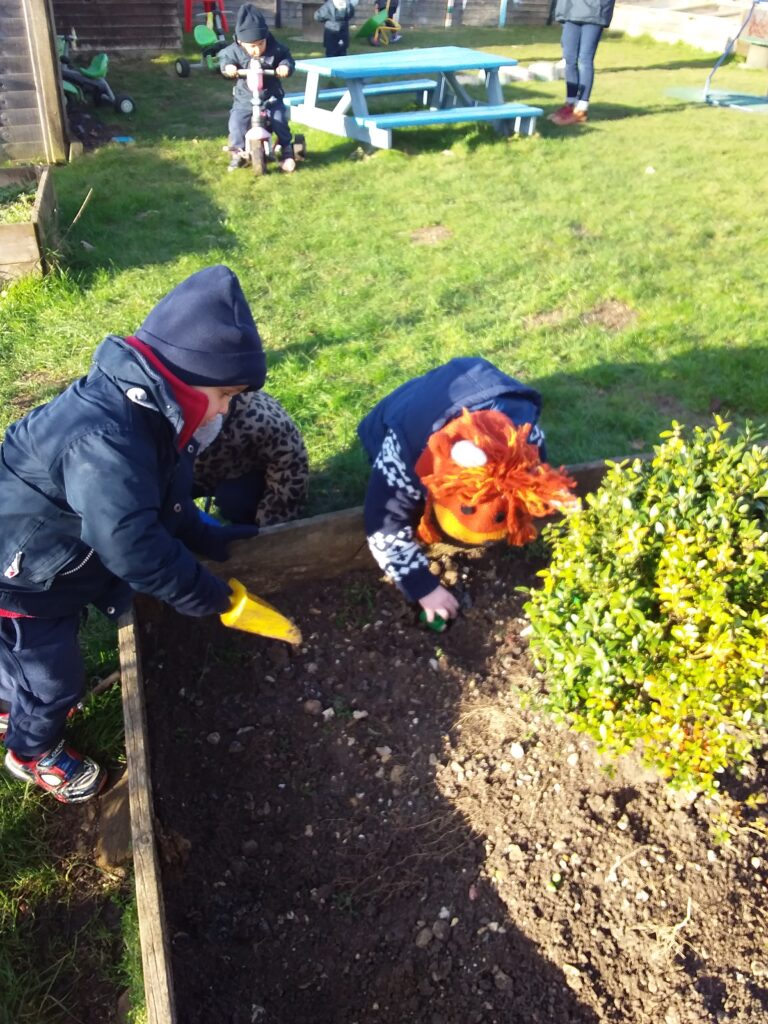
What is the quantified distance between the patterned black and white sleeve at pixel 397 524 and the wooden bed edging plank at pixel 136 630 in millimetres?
232

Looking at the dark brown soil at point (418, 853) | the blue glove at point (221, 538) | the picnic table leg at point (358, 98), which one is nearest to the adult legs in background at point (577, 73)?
the picnic table leg at point (358, 98)

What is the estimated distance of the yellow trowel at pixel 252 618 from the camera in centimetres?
253

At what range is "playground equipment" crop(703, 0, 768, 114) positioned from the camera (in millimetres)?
10837

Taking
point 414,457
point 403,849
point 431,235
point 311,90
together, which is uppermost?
point 311,90

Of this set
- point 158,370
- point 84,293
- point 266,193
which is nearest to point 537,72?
point 266,193

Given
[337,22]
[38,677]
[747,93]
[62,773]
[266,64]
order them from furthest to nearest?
[337,22] → [747,93] → [266,64] → [62,773] → [38,677]

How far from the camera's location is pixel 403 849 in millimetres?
2402

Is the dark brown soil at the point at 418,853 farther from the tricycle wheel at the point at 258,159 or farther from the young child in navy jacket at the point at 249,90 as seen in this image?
the young child in navy jacket at the point at 249,90

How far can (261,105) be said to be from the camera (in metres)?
7.89

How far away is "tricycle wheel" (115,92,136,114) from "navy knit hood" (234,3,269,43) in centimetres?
234

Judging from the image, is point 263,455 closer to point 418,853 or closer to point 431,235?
point 418,853

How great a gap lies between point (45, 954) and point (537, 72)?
13.4 m

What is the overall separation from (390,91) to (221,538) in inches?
339

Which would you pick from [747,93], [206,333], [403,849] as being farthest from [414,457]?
[747,93]
